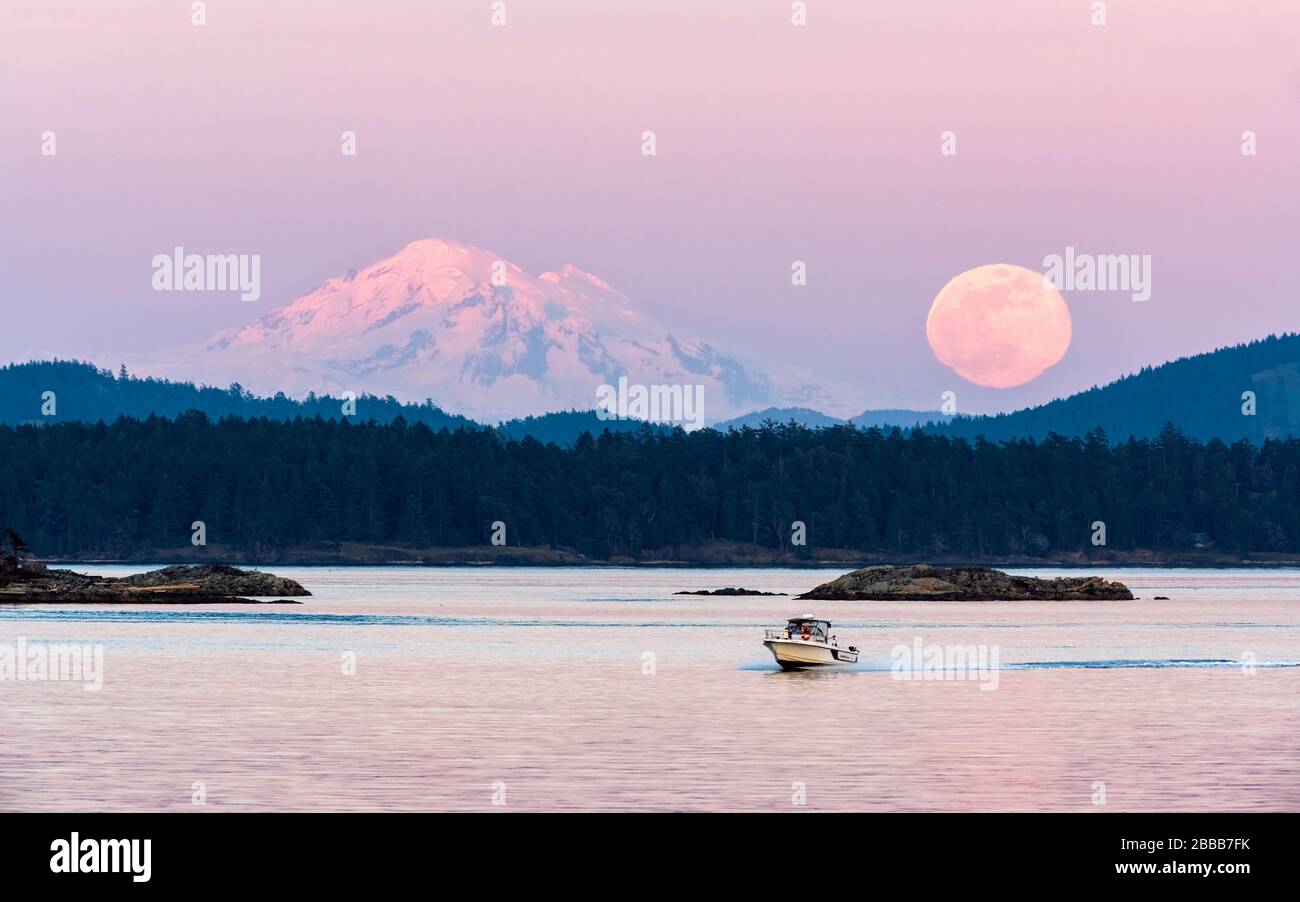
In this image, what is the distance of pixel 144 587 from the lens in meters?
176

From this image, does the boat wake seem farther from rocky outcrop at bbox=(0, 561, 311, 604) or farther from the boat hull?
rocky outcrop at bbox=(0, 561, 311, 604)

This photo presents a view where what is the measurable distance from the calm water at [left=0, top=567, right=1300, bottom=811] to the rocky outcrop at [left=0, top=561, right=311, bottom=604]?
41.0m

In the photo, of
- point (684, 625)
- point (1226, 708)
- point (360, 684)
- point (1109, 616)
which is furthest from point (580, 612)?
point (1226, 708)

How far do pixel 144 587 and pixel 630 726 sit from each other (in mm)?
116492

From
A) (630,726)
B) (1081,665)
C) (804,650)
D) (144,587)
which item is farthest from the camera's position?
(144,587)

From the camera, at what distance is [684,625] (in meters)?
146

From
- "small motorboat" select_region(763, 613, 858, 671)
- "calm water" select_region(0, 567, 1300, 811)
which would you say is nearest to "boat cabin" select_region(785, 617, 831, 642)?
"small motorboat" select_region(763, 613, 858, 671)

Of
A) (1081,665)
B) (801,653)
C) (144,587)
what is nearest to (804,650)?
(801,653)

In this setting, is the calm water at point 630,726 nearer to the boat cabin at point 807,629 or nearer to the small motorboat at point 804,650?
the small motorboat at point 804,650

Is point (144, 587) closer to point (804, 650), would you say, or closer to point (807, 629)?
point (807, 629)

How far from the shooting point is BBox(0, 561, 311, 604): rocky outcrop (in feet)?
556

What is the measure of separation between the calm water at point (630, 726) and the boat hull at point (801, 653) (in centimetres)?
106
